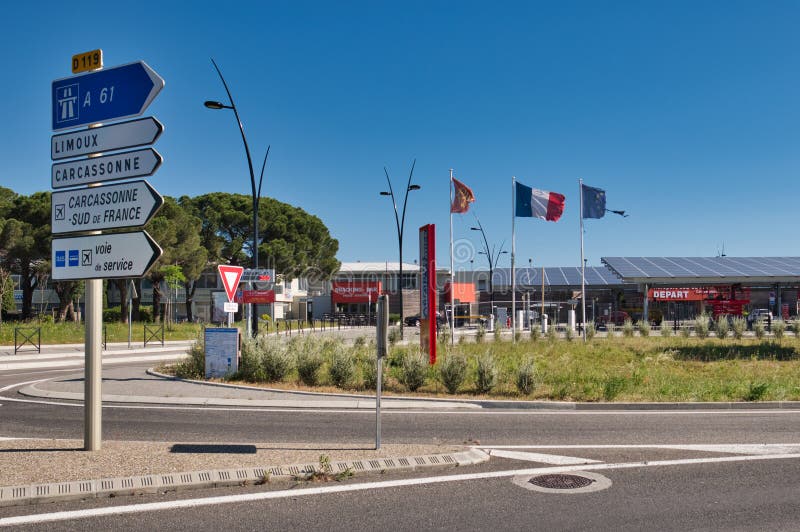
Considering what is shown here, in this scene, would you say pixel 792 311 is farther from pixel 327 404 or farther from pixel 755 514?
pixel 755 514

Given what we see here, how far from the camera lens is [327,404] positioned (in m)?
12.9

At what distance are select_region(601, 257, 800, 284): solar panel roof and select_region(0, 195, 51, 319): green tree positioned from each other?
39145 mm

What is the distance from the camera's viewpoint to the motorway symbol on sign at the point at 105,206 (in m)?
7.10

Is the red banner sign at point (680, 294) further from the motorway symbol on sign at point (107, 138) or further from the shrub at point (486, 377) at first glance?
the motorway symbol on sign at point (107, 138)

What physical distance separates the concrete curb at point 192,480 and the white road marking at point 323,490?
34 cm

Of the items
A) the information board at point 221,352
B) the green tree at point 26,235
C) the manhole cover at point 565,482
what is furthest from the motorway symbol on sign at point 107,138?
the green tree at point 26,235

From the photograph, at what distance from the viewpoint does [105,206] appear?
7324 millimetres

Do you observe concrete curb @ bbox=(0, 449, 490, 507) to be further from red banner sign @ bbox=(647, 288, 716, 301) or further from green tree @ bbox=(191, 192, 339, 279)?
green tree @ bbox=(191, 192, 339, 279)

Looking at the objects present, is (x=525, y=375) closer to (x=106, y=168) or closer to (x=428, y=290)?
(x=428, y=290)

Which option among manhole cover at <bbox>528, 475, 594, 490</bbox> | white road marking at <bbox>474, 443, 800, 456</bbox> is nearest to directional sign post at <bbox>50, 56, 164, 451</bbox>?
manhole cover at <bbox>528, 475, 594, 490</bbox>

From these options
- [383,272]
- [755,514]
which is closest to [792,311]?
[383,272]

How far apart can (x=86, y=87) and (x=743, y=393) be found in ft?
44.3

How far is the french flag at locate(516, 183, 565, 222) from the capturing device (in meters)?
29.3

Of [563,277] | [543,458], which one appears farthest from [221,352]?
[563,277]
